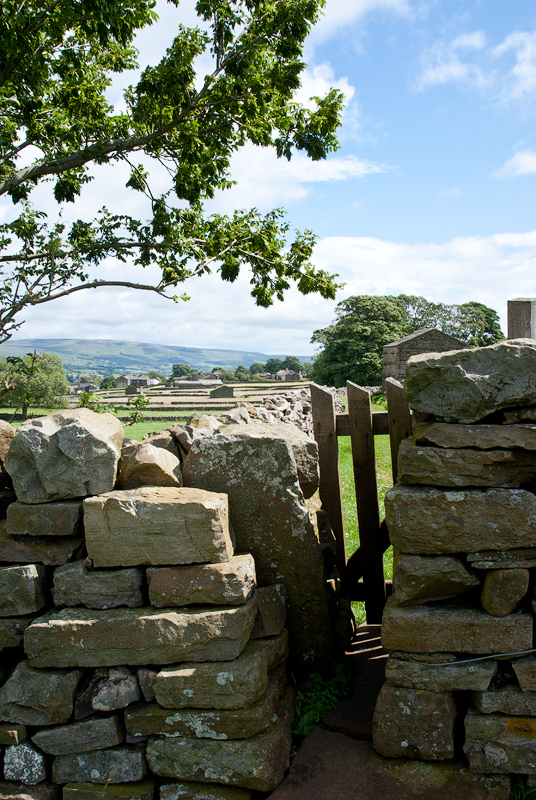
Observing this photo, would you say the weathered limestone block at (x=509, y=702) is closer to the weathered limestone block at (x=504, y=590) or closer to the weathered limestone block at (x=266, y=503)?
the weathered limestone block at (x=504, y=590)

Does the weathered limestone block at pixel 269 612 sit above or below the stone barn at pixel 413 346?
below

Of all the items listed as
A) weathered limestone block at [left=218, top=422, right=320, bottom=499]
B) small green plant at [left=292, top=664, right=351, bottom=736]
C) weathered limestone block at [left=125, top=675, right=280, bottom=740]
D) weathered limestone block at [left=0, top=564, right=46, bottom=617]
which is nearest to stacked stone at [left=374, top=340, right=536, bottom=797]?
small green plant at [left=292, top=664, right=351, bottom=736]

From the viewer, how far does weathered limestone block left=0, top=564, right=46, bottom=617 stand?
11.2 ft

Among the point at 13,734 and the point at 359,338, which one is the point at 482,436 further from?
the point at 359,338

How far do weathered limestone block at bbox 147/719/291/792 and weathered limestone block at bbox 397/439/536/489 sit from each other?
184 cm

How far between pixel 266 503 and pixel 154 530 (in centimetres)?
83

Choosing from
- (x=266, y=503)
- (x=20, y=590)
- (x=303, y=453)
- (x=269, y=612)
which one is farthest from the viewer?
(x=303, y=453)

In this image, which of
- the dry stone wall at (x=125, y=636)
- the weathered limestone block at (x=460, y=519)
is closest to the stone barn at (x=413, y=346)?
the weathered limestone block at (x=460, y=519)

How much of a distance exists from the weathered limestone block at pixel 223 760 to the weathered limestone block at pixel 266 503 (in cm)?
98

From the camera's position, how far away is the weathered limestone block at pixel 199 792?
10.3 feet

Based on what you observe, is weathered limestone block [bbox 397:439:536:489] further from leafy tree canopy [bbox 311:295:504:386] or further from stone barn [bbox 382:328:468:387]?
leafy tree canopy [bbox 311:295:504:386]

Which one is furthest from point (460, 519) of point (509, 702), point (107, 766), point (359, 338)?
point (359, 338)

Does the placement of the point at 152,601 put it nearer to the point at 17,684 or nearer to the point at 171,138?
the point at 17,684

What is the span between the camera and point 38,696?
10.7 ft
